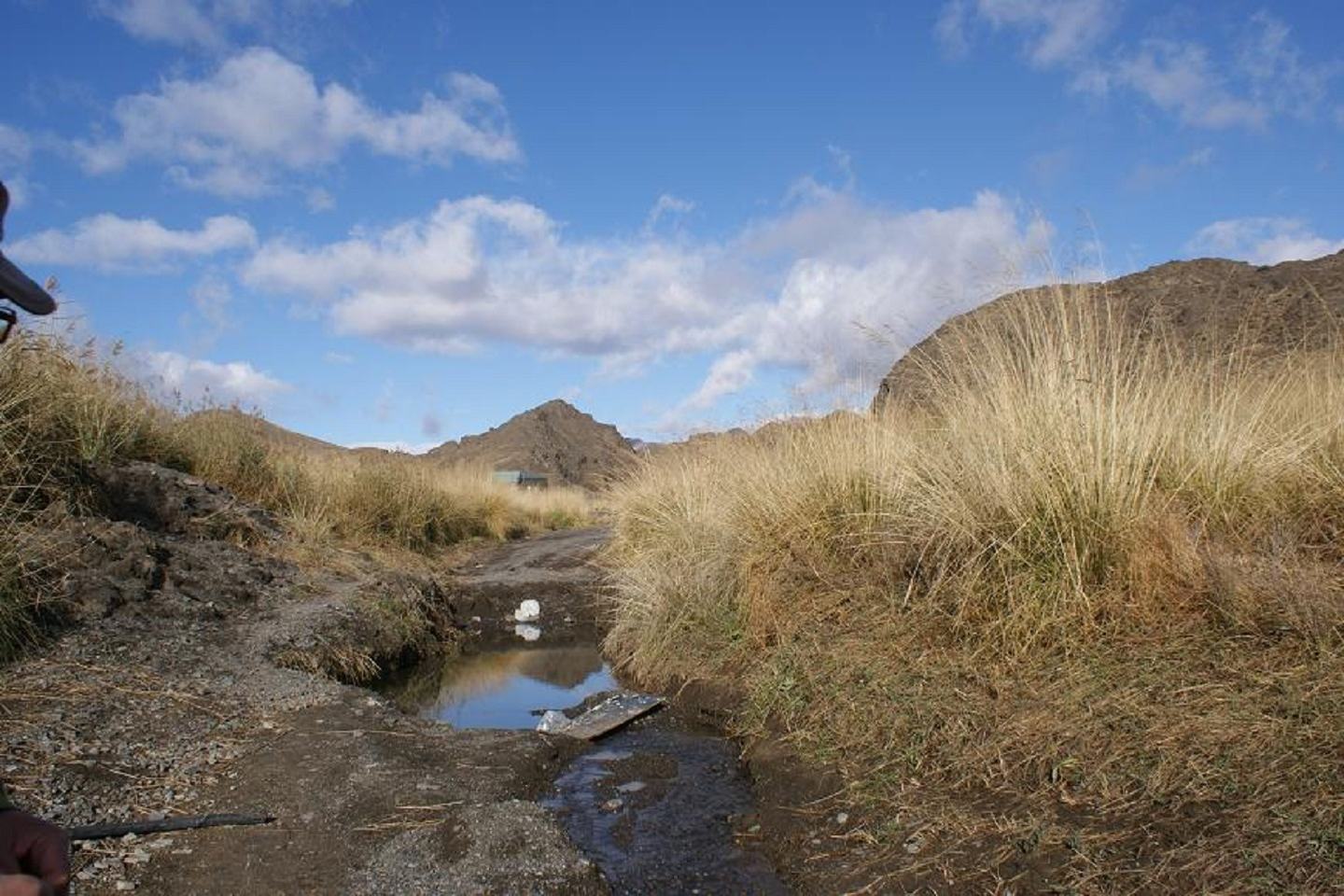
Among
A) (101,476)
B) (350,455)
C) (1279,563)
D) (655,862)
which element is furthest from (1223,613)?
(350,455)

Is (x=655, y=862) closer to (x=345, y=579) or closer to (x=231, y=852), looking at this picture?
(x=231, y=852)

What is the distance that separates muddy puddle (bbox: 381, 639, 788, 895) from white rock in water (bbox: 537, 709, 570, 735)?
0.30m

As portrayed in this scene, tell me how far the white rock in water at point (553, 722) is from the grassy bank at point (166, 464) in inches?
104

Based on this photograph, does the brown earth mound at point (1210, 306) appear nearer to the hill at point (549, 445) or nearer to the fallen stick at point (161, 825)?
the fallen stick at point (161, 825)

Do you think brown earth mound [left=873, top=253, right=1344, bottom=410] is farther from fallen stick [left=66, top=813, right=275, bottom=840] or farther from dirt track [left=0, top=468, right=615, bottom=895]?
fallen stick [left=66, top=813, right=275, bottom=840]

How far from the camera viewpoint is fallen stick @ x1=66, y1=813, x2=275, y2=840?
284 centimetres

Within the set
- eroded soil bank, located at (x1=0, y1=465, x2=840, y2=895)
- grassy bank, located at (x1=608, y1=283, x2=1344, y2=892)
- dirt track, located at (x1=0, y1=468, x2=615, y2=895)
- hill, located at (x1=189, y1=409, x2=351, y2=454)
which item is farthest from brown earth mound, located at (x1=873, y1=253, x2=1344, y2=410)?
hill, located at (x1=189, y1=409, x2=351, y2=454)

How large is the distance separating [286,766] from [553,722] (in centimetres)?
164

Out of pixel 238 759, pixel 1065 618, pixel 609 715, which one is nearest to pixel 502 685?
pixel 609 715

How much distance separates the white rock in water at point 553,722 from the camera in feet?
15.9

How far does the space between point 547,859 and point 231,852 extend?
1048 mm

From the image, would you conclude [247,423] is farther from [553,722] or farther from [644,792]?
[644,792]

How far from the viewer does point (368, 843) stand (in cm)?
301

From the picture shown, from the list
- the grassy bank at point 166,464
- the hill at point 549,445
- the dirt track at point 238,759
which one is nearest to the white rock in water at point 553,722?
the dirt track at point 238,759
